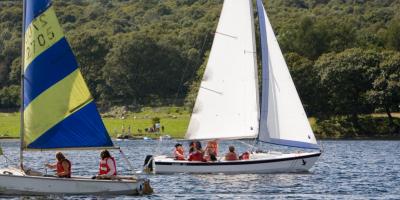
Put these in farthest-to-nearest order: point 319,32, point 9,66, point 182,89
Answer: point 9,66 < point 182,89 < point 319,32

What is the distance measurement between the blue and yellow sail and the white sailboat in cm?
1563

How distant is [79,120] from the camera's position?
41.6 metres

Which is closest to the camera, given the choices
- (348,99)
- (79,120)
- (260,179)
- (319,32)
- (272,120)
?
(79,120)

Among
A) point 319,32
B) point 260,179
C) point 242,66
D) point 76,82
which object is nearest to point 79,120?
point 76,82

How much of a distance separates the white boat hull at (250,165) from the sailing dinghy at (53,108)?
13841 millimetres

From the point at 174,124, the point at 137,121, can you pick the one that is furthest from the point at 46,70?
the point at 137,121

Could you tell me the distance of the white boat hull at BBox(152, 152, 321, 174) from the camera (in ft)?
182

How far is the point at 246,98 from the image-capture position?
192 ft

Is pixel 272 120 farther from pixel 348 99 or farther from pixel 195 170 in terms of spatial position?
pixel 348 99

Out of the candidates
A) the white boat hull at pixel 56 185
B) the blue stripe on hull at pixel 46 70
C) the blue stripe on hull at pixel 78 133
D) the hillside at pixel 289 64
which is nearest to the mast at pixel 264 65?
the white boat hull at pixel 56 185

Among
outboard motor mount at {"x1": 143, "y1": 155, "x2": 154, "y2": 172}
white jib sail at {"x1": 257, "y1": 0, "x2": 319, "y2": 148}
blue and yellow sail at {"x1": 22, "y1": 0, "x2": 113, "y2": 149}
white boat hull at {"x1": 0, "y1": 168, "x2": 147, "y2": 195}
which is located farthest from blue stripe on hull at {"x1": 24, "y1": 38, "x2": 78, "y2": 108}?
white jib sail at {"x1": 257, "y1": 0, "x2": 319, "y2": 148}

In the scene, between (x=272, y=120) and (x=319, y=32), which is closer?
(x=272, y=120)

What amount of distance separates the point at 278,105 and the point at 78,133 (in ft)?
63.9

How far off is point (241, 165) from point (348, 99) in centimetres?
6679
